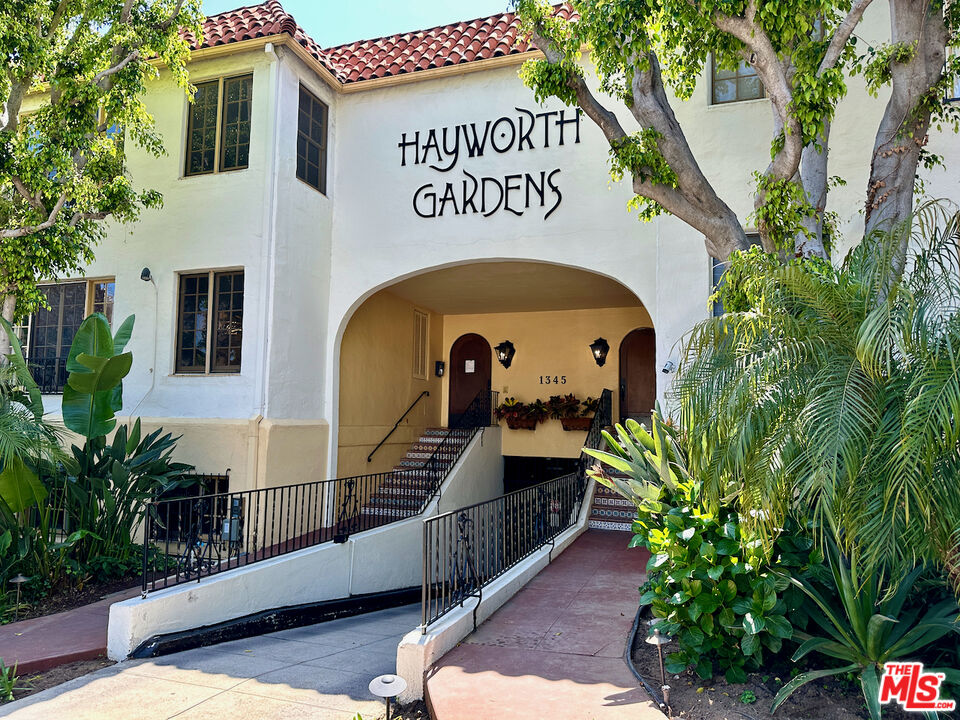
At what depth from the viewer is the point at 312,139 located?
11.8m

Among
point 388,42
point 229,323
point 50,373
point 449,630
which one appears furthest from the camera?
point 388,42

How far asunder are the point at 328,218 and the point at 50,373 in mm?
5516

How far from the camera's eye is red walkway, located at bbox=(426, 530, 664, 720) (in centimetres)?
465

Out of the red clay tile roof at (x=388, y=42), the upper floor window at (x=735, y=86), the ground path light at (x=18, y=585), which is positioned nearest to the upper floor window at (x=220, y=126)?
the red clay tile roof at (x=388, y=42)

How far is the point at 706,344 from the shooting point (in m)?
4.68

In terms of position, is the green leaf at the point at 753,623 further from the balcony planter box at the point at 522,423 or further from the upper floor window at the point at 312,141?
the balcony planter box at the point at 522,423

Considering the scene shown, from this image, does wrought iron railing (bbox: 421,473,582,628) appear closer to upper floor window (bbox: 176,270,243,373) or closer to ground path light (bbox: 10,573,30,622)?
ground path light (bbox: 10,573,30,622)

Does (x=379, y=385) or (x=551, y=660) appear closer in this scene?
(x=551, y=660)

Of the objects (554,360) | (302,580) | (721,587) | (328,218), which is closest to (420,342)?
(554,360)

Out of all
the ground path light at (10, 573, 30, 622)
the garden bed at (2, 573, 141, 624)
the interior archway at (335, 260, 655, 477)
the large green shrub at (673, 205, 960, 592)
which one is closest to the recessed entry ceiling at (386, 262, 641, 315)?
the interior archway at (335, 260, 655, 477)

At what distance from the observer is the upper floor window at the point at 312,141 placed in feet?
37.8

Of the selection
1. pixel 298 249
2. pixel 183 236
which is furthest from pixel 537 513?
pixel 183 236

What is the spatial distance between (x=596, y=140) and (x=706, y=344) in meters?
6.80

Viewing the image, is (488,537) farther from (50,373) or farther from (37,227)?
(50,373)
